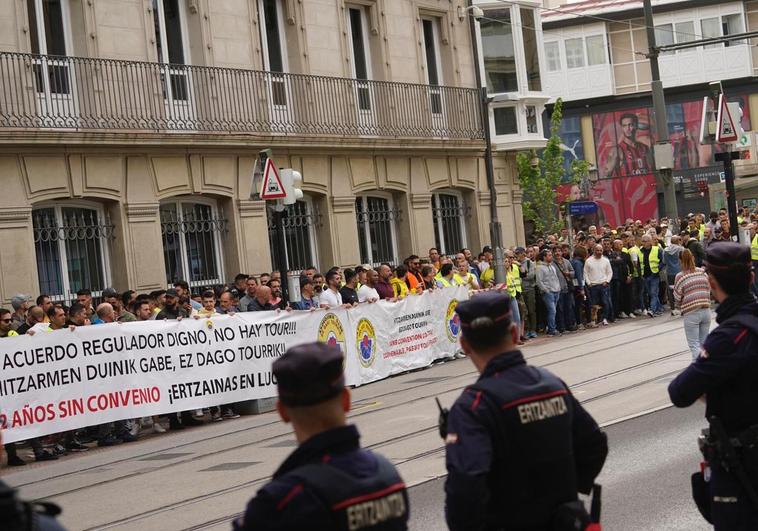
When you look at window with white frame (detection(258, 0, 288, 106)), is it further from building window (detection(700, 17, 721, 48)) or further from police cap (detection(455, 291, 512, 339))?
building window (detection(700, 17, 721, 48))

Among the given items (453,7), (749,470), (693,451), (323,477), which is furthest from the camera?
(453,7)

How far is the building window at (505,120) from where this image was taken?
104 ft

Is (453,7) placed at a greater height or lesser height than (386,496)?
greater

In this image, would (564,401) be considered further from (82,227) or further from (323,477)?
(82,227)

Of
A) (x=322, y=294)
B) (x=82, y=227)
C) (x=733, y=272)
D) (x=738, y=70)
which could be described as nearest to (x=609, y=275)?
(x=322, y=294)

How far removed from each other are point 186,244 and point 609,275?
8.52 m

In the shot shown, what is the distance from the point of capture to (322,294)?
19.7m

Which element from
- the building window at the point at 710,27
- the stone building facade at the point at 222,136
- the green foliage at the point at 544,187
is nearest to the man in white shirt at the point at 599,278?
the stone building facade at the point at 222,136

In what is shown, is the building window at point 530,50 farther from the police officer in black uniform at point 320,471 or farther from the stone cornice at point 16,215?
the police officer in black uniform at point 320,471

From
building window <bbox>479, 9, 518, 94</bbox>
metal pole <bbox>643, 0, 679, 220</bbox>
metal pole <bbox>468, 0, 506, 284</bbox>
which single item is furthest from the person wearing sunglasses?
building window <bbox>479, 9, 518, 94</bbox>

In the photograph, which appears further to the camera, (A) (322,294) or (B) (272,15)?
(B) (272,15)

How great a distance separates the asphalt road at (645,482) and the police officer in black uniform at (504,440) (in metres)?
3.64

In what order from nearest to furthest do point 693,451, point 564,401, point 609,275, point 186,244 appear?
point 564,401
point 693,451
point 186,244
point 609,275

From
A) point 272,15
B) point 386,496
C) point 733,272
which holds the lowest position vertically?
point 386,496
